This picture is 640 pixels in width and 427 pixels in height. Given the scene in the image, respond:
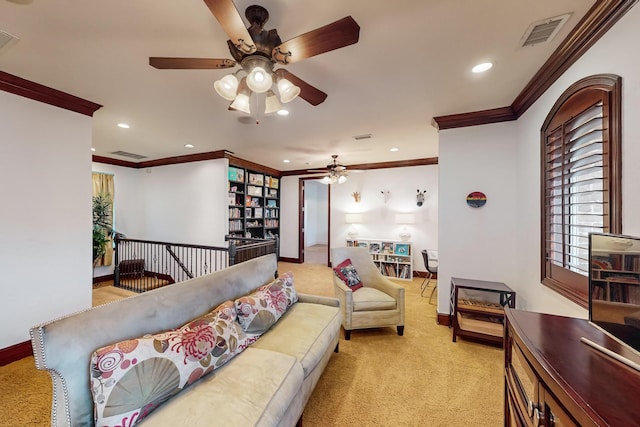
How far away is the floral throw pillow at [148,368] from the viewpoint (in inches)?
39.9

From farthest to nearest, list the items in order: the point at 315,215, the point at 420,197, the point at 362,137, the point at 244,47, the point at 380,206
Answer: the point at 315,215 < the point at 380,206 < the point at 420,197 < the point at 362,137 < the point at 244,47

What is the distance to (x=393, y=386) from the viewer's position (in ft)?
6.56

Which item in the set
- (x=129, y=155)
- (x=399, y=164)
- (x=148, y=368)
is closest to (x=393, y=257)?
(x=399, y=164)

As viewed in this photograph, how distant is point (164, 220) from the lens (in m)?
5.38

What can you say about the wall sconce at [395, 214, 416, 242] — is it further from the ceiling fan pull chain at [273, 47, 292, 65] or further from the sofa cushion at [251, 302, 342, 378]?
the ceiling fan pull chain at [273, 47, 292, 65]

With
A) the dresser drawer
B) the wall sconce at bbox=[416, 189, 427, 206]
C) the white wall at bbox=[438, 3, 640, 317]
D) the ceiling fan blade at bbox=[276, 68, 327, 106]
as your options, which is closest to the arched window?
the white wall at bbox=[438, 3, 640, 317]

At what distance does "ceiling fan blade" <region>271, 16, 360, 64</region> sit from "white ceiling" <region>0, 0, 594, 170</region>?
0.30 m

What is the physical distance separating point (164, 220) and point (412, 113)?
5.41 meters

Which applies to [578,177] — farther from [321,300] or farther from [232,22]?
[232,22]

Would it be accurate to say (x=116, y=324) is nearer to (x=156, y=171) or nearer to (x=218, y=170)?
(x=218, y=170)

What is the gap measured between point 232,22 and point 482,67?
80.3 inches

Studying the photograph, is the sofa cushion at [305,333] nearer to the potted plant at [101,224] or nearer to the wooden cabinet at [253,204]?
the wooden cabinet at [253,204]

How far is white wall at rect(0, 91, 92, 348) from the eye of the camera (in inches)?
89.4

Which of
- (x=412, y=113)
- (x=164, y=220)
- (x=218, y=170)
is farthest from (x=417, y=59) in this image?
(x=164, y=220)
